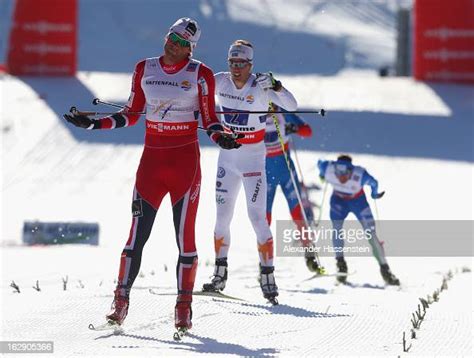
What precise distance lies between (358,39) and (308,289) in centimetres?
2580

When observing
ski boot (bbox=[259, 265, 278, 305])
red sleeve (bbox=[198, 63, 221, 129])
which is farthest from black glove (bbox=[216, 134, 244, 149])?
ski boot (bbox=[259, 265, 278, 305])

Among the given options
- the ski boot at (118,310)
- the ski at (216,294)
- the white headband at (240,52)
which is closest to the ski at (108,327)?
the ski boot at (118,310)

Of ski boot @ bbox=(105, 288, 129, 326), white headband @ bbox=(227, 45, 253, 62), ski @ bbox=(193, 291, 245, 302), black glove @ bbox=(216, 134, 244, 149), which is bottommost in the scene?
ski @ bbox=(193, 291, 245, 302)

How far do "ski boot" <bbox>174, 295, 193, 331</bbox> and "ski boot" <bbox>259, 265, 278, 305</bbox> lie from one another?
1.53m

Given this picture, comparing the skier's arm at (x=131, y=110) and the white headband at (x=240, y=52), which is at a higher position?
the white headband at (x=240, y=52)

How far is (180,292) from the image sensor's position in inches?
294

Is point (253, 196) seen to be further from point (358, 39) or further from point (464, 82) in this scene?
point (358, 39)

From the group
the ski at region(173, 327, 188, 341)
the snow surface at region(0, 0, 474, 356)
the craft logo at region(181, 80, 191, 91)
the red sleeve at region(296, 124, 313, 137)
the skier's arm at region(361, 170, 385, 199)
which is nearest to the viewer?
the ski at region(173, 327, 188, 341)

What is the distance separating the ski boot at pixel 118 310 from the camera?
23.9 ft

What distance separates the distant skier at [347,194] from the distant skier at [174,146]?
14.6ft

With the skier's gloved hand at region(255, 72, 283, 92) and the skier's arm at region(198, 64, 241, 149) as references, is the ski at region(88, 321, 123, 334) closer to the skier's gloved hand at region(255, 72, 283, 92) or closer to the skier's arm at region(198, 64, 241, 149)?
the skier's arm at region(198, 64, 241, 149)

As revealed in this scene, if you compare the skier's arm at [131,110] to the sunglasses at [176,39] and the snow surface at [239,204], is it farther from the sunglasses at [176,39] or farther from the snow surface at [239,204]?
the snow surface at [239,204]

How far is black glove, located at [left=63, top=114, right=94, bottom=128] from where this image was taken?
24.3 feet

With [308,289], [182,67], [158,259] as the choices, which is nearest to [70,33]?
[158,259]
